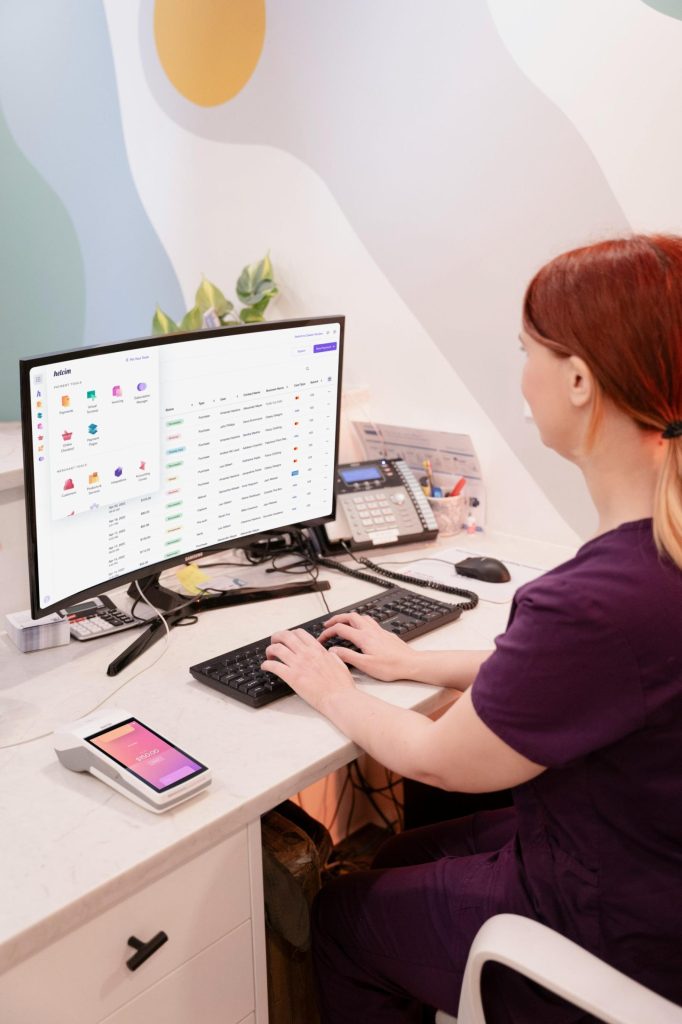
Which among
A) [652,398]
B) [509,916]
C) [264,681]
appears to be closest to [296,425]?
[264,681]

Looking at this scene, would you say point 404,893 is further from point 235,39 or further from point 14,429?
point 235,39

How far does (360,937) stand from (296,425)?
84cm

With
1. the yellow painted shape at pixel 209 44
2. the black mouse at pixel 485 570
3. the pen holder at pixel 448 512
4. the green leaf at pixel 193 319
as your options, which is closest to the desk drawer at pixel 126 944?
the black mouse at pixel 485 570

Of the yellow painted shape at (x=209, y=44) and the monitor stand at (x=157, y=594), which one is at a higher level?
the yellow painted shape at (x=209, y=44)

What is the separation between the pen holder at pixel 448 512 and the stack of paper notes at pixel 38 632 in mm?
842

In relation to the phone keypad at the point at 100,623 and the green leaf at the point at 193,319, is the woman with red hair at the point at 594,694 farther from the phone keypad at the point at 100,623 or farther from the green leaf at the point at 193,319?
the green leaf at the point at 193,319

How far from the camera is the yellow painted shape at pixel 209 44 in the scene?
224 centimetres

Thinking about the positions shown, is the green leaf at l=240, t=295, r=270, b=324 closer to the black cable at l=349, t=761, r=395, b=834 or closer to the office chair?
the black cable at l=349, t=761, r=395, b=834

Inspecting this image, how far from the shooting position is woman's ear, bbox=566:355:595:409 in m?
0.97

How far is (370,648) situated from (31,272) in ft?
6.54

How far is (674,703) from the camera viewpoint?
93 centimetres

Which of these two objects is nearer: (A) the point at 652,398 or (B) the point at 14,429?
(A) the point at 652,398

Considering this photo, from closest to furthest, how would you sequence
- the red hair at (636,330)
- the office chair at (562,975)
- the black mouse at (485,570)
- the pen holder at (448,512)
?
the office chair at (562,975)
the red hair at (636,330)
the black mouse at (485,570)
the pen holder at (448,512)

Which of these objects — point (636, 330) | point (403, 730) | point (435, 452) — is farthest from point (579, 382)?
point (435, 452)
